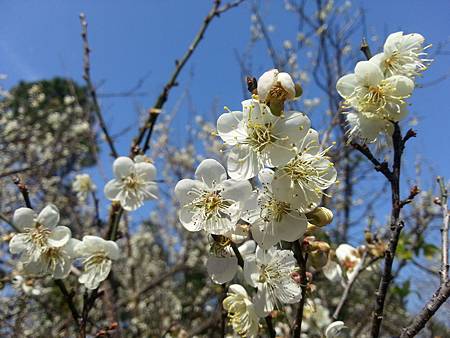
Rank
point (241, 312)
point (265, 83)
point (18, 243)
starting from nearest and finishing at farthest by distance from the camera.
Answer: point (265, 83)
point (241, 312)
point (18, 243)

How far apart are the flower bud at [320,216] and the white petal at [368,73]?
1.43 feet

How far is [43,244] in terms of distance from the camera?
1.60 metres

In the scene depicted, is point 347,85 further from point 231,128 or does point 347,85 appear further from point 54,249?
point 54,249

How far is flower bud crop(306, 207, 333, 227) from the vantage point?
100 cm

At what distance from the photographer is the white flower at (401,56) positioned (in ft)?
3.99

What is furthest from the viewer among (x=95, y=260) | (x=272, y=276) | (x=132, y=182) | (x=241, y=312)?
(x=132, y=182)

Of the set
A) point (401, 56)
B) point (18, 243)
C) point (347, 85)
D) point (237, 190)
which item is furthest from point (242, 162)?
point (18, 243)

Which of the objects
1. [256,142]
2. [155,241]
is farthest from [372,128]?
[155,241]

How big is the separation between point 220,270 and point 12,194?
309 inches

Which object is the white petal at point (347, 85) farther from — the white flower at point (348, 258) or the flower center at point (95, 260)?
the flower center at point (95, 260)

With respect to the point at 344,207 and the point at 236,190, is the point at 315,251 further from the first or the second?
the point at 344,207

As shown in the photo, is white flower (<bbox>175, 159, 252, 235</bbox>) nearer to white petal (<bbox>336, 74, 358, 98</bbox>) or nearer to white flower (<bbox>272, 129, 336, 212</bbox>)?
white flower (<bbox>272, 129, 336, 212</bbox>)

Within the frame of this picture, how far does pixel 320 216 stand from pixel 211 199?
1.01ft

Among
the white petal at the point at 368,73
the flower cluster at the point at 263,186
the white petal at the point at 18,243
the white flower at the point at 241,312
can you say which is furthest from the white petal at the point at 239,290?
the white petal at the point at 18,243
